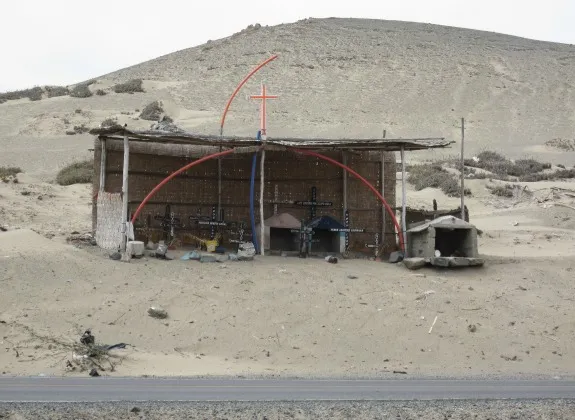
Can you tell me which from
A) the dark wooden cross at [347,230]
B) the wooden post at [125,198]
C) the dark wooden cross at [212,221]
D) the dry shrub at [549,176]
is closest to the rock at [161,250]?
the wooden post at [125,198]

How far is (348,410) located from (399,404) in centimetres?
62

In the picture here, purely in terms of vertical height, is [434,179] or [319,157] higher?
[434,179]

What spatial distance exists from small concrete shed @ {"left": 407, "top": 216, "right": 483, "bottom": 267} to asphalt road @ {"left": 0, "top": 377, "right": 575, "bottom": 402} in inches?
223

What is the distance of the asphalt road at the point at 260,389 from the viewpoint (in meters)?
7.48

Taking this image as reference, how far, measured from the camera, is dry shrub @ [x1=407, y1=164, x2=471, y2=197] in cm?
2705

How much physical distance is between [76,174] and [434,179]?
1282cm

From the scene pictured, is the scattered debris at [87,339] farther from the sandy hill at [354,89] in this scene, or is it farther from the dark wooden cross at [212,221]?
the sandy hill at [354,89]

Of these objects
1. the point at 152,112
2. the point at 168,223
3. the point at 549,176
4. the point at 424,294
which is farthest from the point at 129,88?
the point at 424,294

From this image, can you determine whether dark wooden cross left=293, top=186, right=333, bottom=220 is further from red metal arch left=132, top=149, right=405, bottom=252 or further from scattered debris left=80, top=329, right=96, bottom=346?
scattered debris left=80, top=329, right=96, bottom=346

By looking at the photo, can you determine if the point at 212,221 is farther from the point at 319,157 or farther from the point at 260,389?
the point at 260,389

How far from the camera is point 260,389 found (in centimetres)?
814

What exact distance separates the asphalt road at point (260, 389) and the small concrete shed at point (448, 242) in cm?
565

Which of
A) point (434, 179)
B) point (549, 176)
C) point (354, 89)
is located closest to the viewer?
point (434, 179)

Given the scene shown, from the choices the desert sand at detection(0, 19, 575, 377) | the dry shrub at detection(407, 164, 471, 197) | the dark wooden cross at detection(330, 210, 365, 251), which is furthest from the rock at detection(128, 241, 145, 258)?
the dry shrub at detection(407, 164, 471, 197)
